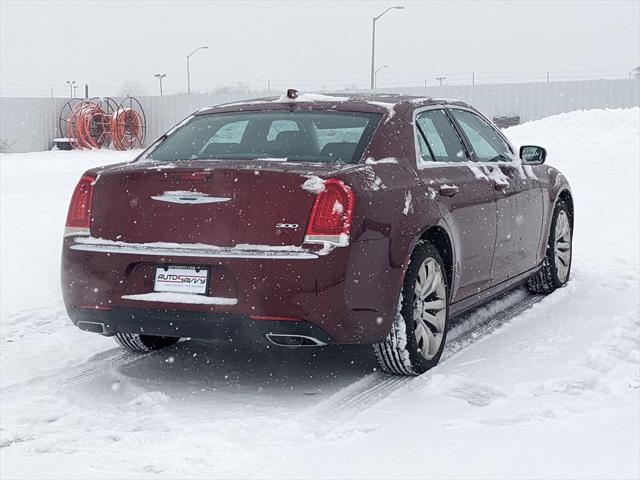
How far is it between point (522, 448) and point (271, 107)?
264 centimetres

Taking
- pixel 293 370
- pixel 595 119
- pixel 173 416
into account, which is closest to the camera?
pixel 173 416

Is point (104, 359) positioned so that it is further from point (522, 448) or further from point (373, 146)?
point (522, 448)

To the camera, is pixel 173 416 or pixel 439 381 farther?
pixel 439 381

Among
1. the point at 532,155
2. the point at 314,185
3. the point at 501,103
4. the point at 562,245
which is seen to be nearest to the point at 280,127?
the point at 314,185

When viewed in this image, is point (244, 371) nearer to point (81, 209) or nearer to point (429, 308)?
point (429, 308)

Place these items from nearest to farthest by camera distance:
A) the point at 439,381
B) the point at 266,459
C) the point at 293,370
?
1. the point at 266,459
2. the point at 439,381
3. the point at 293,370

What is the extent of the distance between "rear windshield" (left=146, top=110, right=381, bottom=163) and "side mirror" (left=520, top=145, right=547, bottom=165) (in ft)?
6.92

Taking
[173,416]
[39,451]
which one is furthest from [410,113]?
[39,451]

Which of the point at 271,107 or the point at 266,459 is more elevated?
the point at 271,107

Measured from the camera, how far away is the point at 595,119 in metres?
29.6

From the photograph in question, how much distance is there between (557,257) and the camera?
8148mm

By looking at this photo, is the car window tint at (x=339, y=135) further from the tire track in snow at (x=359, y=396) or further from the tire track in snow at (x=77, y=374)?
the tire track in snow at (x=77, y=374)

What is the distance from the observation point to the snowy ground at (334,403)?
158 inches

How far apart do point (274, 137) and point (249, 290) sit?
1142 millimetres
